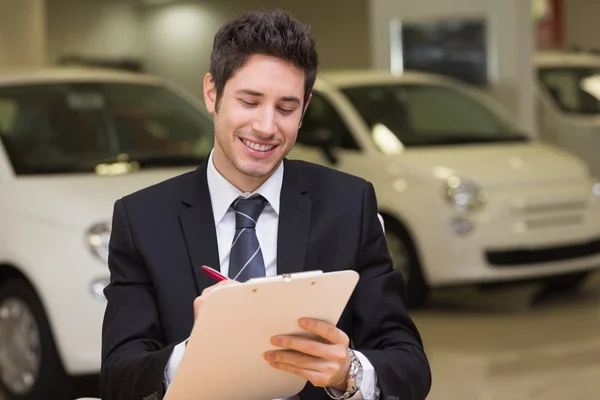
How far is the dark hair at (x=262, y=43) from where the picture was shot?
218 cm

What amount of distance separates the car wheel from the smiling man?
2.84m

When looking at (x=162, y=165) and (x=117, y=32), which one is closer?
(x=162, y=165)

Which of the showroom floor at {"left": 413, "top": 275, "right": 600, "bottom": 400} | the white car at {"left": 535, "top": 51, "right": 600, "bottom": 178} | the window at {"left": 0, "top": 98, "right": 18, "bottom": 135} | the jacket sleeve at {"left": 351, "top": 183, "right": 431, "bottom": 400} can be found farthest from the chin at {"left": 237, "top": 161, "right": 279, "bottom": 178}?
the white car at {"left": 535, "top": 51, "right": 600, "bottom": 178}

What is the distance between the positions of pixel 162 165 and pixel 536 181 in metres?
2.67

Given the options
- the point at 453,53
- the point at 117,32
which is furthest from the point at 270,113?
Answer: the point at 117,32

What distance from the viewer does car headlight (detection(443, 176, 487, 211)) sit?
718 cm

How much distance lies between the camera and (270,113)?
221 cm

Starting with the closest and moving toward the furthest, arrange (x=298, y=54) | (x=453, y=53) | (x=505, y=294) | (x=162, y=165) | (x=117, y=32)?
(x=298, y=54) < (x=162, y=165) < (x=505, y=294) < (x=453, y=53) < (x=117, y=32)

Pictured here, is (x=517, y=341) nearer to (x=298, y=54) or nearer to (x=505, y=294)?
(x=505, y=294)

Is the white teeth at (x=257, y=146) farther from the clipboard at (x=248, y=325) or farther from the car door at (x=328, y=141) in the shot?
the car door at (x=328, y=141)

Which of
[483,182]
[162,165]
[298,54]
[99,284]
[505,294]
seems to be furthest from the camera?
[505,294]

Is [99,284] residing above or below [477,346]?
above

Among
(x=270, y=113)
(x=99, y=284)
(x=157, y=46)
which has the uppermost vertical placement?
(x=270, y=113)

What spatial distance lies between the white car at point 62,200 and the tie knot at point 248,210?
2720mm
